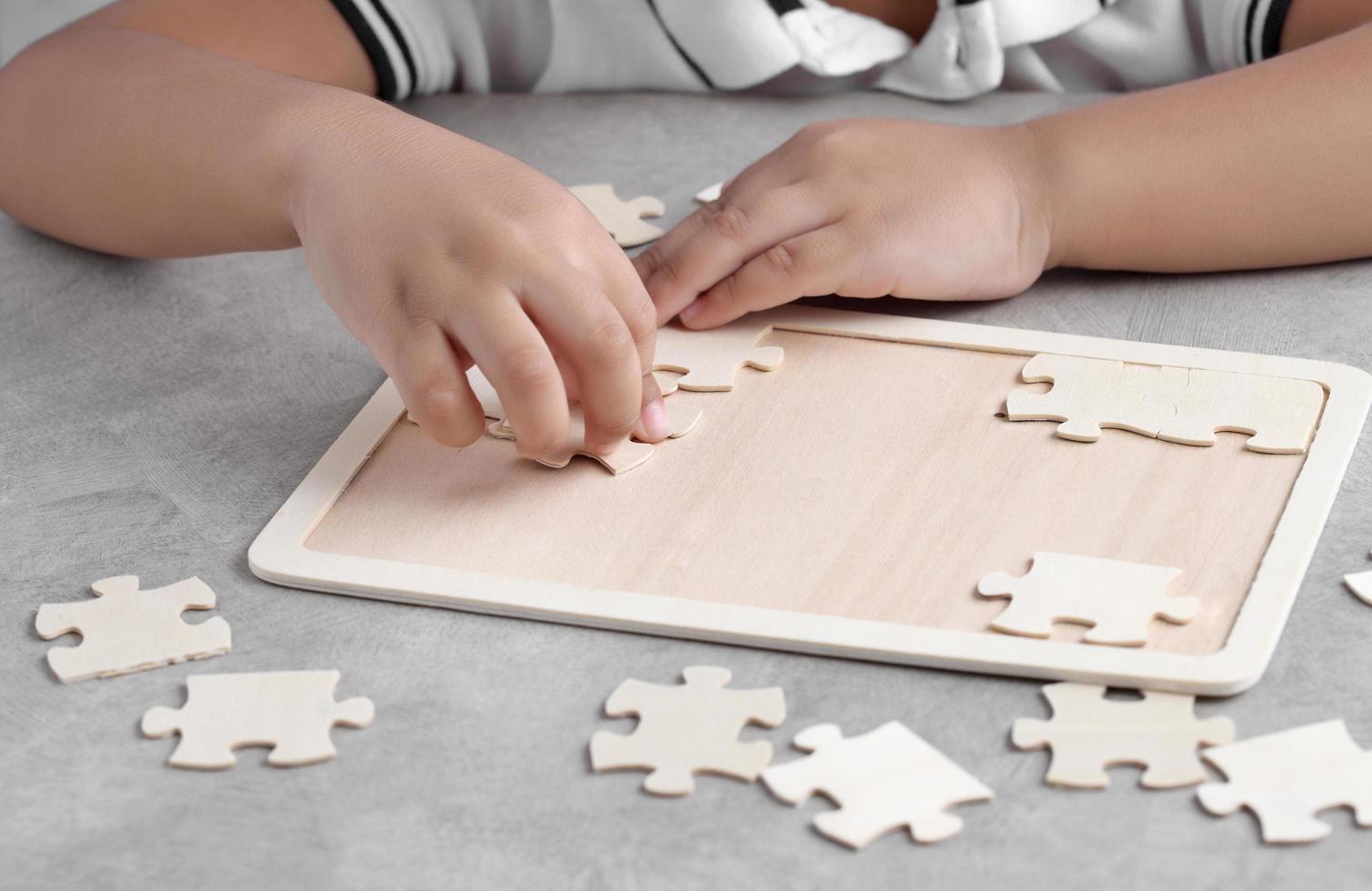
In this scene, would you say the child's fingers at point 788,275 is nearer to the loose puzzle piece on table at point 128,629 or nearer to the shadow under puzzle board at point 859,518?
the shadow under puzzle board at point 859,518

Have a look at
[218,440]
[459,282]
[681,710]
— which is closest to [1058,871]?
[681,710]

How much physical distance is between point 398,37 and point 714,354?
555 millimetres

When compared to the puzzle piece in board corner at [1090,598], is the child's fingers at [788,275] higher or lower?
higher

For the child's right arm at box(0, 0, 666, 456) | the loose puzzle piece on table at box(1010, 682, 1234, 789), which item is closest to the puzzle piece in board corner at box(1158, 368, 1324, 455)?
the loose puzzle piece on table at box(1010, 682, 1234, 789)

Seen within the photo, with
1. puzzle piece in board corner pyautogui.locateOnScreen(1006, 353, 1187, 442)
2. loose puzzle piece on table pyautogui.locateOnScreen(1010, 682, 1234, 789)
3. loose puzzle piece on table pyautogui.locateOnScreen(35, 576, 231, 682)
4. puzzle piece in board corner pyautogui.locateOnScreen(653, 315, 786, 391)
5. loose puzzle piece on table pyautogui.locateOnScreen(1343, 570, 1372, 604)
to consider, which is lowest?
loose puzzle piece on table pyautogui.locateOnScreen(35, 576, 231, 682)

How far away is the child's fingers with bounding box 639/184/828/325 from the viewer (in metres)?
0.97

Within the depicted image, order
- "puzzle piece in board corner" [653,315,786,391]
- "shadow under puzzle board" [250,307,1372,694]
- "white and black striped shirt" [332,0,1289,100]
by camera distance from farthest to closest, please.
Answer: "white and black striped shirt" [332,0,1289,100], "puzzle piece in board corner" [653,315,786,391], "shadow under puzzle board" [250,307,1372,694]

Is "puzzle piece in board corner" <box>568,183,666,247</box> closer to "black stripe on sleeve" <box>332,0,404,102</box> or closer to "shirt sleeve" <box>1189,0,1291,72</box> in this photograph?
"black stripe on sleeve" <box>332,0,404,102</box>

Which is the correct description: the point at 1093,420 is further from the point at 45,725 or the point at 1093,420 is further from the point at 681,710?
the point at 45,725

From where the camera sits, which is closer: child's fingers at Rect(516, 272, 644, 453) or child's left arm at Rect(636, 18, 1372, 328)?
child's fingers at Rect(516, 272, 644, 453)

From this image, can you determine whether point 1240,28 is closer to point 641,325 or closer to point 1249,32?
point 1249,32

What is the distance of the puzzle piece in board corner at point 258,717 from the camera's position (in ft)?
2.26

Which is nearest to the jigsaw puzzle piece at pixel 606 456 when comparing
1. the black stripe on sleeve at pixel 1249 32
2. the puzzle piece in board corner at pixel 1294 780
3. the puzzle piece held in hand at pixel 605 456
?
the puzzle piece held in hand at pixel 605 456

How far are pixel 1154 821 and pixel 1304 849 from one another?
0.20 feet
